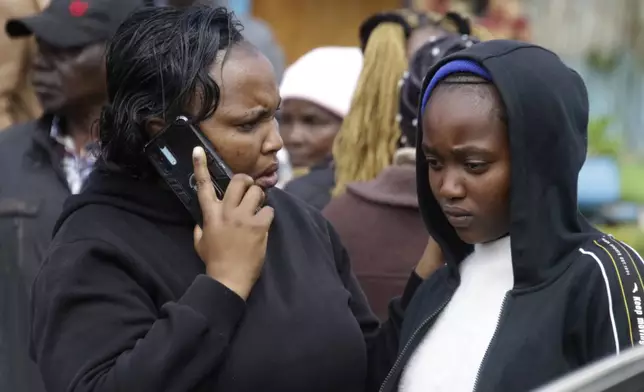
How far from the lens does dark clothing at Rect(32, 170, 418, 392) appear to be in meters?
2.36

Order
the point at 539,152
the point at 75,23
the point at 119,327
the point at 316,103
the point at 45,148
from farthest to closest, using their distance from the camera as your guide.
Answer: the point at 316,103 → the point at 75,23 → the point at 45,148 → the point at 119,327 → the point at 539,152

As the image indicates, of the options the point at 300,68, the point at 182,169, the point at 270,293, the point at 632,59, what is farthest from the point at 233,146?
the point at 632,59

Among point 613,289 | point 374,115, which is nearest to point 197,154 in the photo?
point 613,289

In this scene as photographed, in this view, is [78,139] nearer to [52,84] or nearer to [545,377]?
[52,84]

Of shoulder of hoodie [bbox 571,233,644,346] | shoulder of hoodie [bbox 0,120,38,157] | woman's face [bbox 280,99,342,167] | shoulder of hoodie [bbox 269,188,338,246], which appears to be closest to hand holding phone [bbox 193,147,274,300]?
shoulder of hoodie [bbox 269,188,338,246]

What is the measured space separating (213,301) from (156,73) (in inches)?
20.3

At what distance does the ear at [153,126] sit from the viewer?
2.55 metres

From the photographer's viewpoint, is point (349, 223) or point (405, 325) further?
point (349, 223)

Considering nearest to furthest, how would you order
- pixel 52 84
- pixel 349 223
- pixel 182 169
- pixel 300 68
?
pixel 182 169
pixel 349 223
pixel 52 84
pixel 300 68

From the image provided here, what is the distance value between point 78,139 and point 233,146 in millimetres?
1595

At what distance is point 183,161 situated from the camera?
2.52 metres

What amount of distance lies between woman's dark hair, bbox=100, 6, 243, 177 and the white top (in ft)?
2.16

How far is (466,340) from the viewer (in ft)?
7.77

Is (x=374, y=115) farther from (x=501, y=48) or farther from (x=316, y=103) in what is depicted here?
(x=501, y=48)
